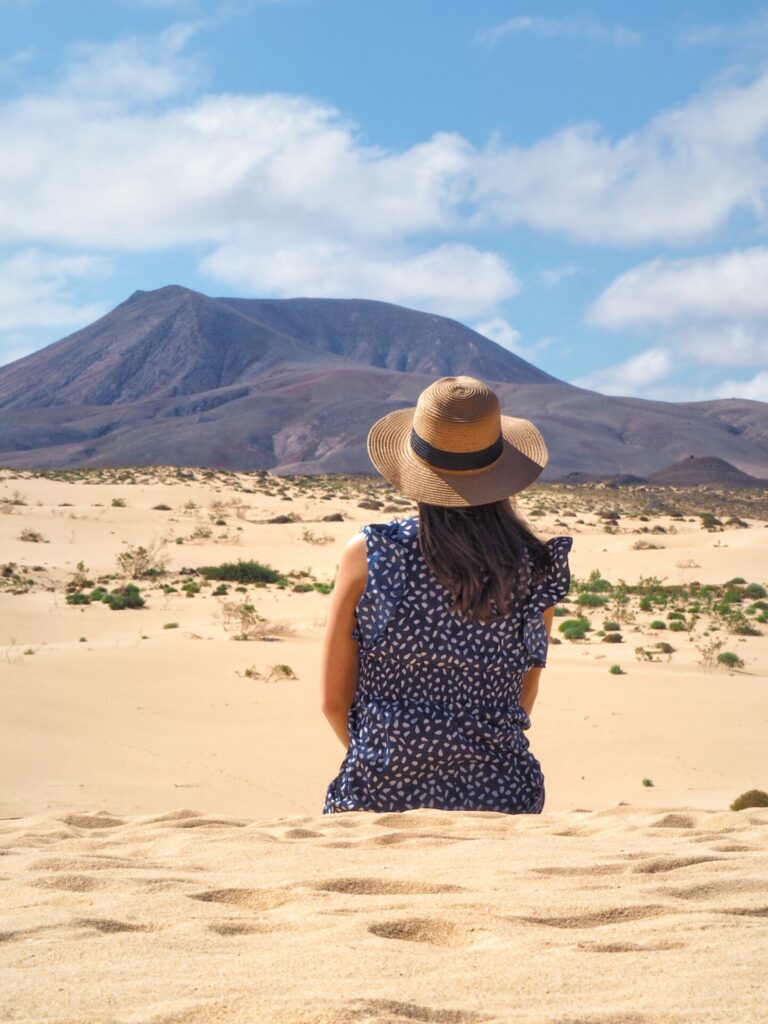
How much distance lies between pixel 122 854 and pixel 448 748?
1105 millimetres

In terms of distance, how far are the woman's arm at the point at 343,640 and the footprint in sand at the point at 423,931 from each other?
3.79 ft

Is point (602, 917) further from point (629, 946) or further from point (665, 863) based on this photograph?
point (665, 863)

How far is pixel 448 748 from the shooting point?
3678 mm

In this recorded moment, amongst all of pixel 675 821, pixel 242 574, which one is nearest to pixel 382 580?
pixel 675 821

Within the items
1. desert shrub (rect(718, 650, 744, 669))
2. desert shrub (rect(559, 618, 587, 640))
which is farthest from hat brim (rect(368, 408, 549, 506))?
desert shrub (rect(559, 618, 587, 640))

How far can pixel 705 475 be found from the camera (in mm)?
78812

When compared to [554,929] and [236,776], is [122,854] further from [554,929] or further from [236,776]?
[236,776]

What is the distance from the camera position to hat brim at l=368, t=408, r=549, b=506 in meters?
3.56

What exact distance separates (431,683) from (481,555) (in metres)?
0.47

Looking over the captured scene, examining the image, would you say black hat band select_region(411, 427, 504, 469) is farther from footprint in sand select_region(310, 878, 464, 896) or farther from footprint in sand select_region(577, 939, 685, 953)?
footprint in sand select_region(577, 939, 685, 953)

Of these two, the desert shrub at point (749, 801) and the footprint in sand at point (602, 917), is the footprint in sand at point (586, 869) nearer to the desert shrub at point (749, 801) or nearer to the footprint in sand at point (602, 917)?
the footprint in sand at point (602, 917)

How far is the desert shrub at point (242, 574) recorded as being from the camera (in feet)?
64.0

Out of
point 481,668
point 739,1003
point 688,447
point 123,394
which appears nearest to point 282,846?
point 481,668

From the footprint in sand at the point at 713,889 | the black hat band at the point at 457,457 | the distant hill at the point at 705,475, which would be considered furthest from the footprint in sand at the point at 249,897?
the distant hill at the point at 705,475
